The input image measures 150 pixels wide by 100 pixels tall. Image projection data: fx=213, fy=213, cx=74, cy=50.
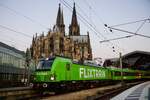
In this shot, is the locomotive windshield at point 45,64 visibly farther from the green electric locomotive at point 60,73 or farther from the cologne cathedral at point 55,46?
the cologne cathedral at point 55,46

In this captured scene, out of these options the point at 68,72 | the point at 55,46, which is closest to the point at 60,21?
the point at 55,46

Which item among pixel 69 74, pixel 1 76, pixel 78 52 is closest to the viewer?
pixel 69 74

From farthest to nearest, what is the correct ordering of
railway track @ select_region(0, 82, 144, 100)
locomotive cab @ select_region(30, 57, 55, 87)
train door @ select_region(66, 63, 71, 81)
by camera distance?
1. train door @ select_region(66, 63, 71, 81)
2. locomotive cab @ select_region(30, 57, 55, 87)
3. railway track @ select_region(0, 82, 144, 100)

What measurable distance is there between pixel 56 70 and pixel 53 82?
1.17 meters

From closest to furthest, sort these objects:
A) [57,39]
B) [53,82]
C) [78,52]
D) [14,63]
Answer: [53,82], [14,63], [57,39], [78,52]

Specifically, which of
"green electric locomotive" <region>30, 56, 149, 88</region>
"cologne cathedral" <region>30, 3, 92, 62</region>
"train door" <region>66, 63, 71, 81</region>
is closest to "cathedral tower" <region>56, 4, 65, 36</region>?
"cologne cathedral" <region>30, 3, 92, 62</region>

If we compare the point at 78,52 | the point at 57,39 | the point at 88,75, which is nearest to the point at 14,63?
the point at 88,75

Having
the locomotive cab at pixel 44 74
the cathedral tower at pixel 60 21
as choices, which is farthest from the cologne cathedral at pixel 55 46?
the locomotive cab at pixel 44 74

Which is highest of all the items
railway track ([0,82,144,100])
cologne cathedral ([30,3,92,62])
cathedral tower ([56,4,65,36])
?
cathedral tower ([56,4,65,36])

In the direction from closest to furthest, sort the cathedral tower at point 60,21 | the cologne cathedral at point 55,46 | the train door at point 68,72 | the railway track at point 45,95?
the railway track at point 45,95, the train door at point 68,72, the cologne cathedral at point 55,46, the cathedral tower at point 60,21

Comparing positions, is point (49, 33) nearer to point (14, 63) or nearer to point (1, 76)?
point (14, 63)

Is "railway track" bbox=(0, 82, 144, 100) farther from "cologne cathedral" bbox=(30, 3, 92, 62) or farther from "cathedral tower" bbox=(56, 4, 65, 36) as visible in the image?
"cathedral tower" bbox=(56, 4, 65, 36)

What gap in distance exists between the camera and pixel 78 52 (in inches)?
3770

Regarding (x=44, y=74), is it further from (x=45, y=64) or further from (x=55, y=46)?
(x=55, y=46)
